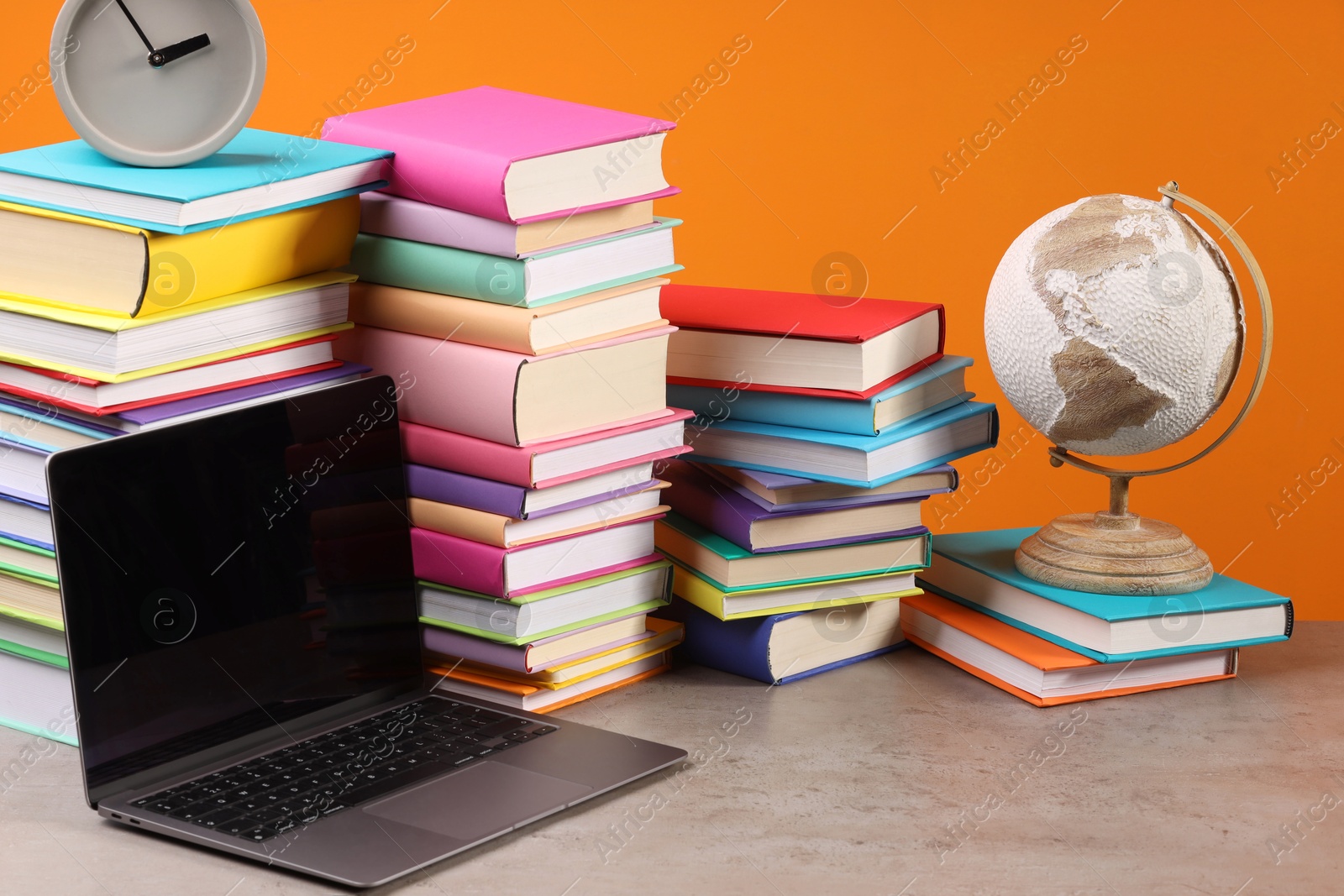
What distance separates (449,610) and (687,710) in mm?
273

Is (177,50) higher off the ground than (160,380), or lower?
higher

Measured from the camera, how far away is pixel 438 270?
4.82 feet

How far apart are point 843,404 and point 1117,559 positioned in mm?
348

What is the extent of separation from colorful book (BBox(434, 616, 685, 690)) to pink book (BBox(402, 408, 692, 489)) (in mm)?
205

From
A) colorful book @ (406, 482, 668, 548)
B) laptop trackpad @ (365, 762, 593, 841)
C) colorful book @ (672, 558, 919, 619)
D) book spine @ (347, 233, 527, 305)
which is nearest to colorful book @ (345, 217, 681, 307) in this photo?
book spine @ (347, 233, 527, 305)

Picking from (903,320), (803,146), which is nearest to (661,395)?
(903,320)

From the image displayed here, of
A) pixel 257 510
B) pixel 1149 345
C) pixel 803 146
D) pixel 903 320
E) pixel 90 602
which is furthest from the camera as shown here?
pixel 803 146

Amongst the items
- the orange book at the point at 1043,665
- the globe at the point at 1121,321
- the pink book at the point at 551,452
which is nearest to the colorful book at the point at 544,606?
the pink book at the point at 551,452

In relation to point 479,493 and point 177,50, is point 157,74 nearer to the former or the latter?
point 177,50

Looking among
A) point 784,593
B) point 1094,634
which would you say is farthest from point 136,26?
point 1094,634

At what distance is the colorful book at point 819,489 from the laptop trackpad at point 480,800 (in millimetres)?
420

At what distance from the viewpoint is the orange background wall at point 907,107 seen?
2.85 metres

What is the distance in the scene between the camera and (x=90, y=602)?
122 centimetres

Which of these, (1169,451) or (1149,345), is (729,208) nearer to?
(1169,451)
